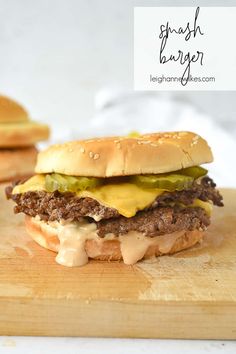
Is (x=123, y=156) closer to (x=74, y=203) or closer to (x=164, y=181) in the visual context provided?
(x=164, y=181)

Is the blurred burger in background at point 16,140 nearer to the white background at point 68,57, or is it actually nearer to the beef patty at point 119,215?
the beef patty at point 119,215

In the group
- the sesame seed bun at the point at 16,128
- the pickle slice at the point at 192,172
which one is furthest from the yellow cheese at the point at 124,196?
the sesame seed bun at the point at 16,128

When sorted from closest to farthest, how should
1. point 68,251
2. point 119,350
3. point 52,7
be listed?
1. point 119,350
2. point 68,251
3. point 52,7

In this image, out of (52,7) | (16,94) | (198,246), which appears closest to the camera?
(198,246)

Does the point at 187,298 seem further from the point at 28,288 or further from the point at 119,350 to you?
the point at 28,288

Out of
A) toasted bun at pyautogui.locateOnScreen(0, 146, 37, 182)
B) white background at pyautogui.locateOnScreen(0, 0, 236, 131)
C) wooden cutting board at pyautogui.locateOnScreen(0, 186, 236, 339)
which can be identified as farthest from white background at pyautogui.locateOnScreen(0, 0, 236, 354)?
wooden cutting board at pyautogui.locateOnScreen(0, 186, 236, 339)

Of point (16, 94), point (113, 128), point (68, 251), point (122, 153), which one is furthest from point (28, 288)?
point (16, 94)

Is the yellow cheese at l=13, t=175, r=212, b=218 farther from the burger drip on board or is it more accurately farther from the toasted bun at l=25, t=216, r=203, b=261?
the toasted bun at l=25, t=216, r=203, b=261
